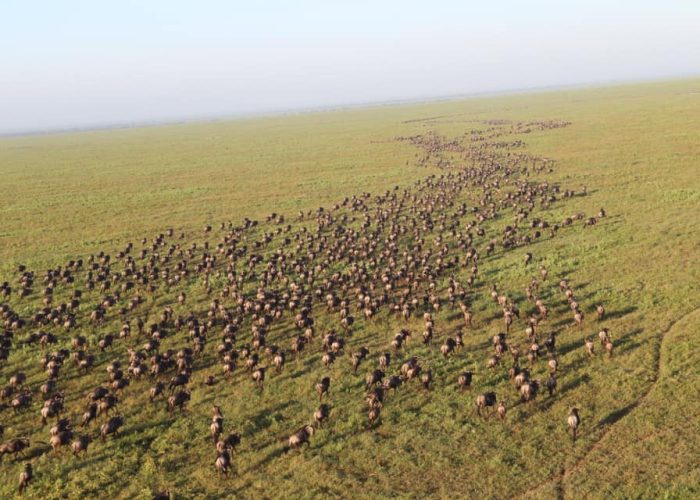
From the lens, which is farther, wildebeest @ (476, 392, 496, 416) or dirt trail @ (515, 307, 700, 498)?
wildebeest @ (476, 392, 496, 416)

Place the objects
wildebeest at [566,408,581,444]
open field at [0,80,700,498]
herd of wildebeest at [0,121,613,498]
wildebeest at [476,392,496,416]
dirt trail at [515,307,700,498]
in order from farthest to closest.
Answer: herd of wildebeest at [0,121,613,498] → wildebeest at [476,392,496,416] → wildebeest at [566,408,581,444] → open field at [0,80,700,498] → dirt trail at [515,307,700,498]

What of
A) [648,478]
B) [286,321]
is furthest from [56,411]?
[648,478]

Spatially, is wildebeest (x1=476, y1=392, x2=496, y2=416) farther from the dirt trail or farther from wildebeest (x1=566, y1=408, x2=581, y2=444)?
the dirt trail

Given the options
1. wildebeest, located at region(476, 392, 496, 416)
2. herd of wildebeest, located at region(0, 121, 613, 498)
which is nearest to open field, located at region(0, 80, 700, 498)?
herd of wildebeest, located at region(0, 121, 613, 498)

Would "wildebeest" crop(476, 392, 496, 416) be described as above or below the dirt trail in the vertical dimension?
above

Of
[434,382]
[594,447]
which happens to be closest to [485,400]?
[434,382]

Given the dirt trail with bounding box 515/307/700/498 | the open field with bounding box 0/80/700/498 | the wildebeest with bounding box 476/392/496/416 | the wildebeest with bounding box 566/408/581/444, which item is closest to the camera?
the dirt trail with bounding box 515/307/700/498

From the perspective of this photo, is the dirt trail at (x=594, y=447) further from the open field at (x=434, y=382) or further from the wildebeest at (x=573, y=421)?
the wildebeest at (x=573, y=421)

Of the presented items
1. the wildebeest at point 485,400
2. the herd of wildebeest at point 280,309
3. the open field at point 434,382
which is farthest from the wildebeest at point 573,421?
the wildebeest at point 485,400
